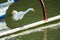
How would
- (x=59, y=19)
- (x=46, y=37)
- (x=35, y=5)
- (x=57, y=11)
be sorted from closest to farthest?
(x=46, y=37)
(x=59, y=19)
(x=57, y=11)
(x=35, y=5)

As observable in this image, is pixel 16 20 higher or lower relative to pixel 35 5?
higher

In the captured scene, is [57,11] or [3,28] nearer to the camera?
[3,28]

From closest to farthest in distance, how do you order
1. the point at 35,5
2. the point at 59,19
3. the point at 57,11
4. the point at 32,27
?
the point at 32,27
the point at 59,19
the point at 57,11
the point at 35,5

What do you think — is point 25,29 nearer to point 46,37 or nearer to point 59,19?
point 46,37

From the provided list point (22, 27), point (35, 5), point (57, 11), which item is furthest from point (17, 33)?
point (35, 5)

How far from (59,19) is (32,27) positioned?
0.71 m

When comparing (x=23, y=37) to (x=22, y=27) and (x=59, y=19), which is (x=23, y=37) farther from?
(x=59, y=19)

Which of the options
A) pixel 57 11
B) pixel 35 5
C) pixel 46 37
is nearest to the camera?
pixel 46 37

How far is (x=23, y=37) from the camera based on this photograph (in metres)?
4.96

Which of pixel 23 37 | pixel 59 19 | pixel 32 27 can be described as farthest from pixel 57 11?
pixel 23 37

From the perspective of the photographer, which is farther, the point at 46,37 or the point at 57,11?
the point at 57,11

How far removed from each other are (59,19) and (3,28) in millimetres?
1270

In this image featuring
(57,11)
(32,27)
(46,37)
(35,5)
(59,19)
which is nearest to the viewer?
(46,37)

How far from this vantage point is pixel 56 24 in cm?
550
